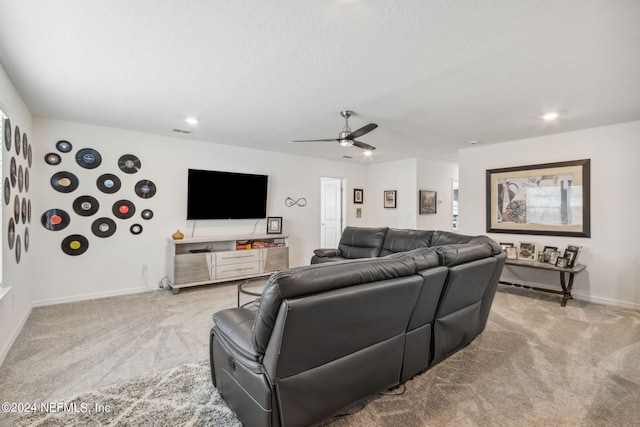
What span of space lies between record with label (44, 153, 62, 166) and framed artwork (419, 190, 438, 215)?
619 cm

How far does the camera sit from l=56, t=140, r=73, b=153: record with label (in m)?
3.92

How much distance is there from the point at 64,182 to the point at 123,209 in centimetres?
74

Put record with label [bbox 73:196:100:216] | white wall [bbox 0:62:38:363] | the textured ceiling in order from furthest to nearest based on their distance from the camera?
record with label [bbox 73:196:100:216]
white wall [bbox 0:62:38:363]
the textured ceiling

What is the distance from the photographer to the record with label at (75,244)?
3986 millimetres

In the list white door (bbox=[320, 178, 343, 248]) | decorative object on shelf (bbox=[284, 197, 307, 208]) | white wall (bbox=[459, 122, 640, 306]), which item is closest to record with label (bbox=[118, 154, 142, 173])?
decorative object on shelf (bbox=[284, 197, 307, 208])

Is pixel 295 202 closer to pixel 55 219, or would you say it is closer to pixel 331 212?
pixel 331 212

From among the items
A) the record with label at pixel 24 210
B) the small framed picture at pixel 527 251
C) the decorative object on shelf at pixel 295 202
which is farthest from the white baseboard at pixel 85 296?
the small framed picture at pixel 527 251

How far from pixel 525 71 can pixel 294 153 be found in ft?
13.7

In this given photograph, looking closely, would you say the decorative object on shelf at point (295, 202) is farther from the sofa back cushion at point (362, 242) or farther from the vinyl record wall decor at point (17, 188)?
the vinyl record wall decor at point (17, 188)

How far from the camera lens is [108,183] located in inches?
167

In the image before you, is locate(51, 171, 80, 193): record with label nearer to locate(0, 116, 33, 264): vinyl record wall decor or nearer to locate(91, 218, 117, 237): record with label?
locate(0, 116, 33, 264): vinyl record wall decor

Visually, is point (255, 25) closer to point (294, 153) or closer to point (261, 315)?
point (261, 315)

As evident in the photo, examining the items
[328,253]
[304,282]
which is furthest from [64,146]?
[304,282]

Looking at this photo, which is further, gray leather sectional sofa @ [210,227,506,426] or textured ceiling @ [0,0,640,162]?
textured ceiling @ [0,0,640,162]
